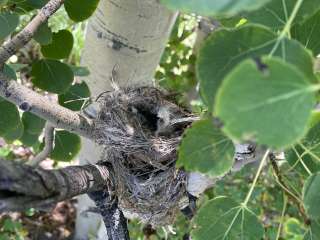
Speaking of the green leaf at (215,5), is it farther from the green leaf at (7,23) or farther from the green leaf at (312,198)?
the green leaf at (7,23)

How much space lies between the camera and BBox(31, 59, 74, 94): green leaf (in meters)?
0.93

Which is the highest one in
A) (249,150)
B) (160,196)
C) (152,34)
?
(152,34)

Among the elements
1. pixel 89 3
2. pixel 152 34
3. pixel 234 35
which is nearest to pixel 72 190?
pixel 234 35

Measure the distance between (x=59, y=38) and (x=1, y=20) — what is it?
0.26 metres

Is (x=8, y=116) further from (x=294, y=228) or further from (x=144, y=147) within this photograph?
(x=294, y=228)

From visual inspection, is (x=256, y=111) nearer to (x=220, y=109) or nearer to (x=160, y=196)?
(x=220, y=109)

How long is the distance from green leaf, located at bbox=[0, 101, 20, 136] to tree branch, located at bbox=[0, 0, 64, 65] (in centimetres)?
16

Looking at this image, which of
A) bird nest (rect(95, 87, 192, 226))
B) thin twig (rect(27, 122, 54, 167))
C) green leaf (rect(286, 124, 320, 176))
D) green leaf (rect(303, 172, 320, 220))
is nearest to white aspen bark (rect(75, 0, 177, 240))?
bird nest (rect(95, 87, 192, 226))

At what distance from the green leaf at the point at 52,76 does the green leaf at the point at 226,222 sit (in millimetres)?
426

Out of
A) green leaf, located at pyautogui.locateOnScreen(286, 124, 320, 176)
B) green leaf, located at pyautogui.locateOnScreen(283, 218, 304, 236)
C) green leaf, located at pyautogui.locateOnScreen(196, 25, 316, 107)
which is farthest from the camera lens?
green leaf, located at pyautogui.locateOnScreen(283, 218, 304, 236)

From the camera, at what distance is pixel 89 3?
881mm

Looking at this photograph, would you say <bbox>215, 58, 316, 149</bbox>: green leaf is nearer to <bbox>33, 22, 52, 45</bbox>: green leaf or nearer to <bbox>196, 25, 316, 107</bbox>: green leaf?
<bbox>196, 25, 316, 107</bbox>: green leaf

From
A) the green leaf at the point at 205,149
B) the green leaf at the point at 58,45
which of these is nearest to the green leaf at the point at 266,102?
the green leaf at the point at 205,149

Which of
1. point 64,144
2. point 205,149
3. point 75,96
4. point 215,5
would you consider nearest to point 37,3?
point 75,96
